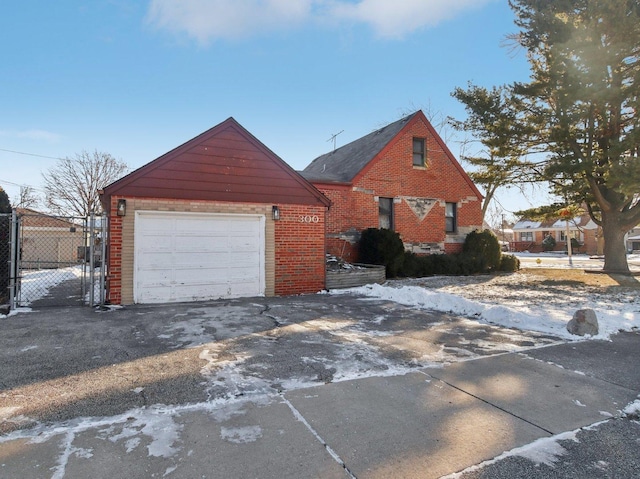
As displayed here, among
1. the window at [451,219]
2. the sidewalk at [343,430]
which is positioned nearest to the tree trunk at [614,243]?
the window at [451,219]

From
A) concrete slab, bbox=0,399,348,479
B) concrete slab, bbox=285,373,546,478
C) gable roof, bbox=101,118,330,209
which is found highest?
gable roof, bbox=101,118,330,209

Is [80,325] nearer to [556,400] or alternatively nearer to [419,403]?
[419,403]

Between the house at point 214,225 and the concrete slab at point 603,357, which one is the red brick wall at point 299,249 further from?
the concrete slab at point 603,357

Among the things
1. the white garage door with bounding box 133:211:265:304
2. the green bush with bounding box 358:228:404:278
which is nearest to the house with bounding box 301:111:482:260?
the green bush with bounding box 358:228:404:278

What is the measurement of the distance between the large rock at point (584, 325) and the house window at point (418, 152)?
444 inches

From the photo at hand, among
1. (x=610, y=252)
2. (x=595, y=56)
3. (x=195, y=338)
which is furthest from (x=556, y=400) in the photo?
(x=610, y=252)

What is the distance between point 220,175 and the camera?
8.88 m

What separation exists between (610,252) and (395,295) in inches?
430

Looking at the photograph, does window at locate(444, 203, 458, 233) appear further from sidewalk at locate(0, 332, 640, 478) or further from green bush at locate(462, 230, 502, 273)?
sidewalk at locate(0, 332, 640, 478)

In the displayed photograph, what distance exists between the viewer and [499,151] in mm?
14625

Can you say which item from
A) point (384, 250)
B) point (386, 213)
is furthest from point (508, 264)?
→ point (384, 250)

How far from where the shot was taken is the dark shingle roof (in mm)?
14715

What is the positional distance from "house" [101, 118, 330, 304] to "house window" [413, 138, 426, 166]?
7.65 m

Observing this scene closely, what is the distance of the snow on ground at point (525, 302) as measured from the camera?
241 inches
